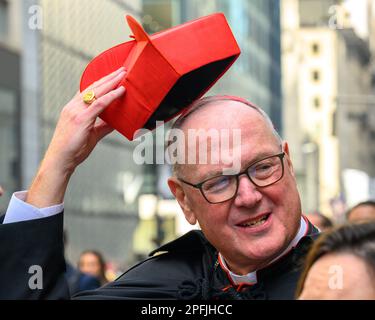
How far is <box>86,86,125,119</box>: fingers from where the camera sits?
2.47m

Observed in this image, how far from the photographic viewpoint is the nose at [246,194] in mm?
2549

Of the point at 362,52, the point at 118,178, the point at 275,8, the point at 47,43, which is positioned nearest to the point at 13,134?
the point at 47,43

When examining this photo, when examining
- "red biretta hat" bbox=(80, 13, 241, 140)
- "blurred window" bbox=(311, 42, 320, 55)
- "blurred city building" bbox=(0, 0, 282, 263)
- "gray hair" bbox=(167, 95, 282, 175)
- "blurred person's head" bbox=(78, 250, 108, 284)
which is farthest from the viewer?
"blurred window" bbox=(311, 42, 320, 55)

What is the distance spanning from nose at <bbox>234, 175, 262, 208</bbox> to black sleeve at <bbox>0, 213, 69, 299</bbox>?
1.43 feet

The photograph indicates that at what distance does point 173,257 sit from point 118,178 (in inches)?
1627

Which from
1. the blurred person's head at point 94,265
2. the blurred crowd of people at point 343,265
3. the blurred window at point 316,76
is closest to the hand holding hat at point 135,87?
the blurred crowd of people at point 343,265

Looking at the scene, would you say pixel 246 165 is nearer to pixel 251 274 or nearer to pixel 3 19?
pixel 251 274

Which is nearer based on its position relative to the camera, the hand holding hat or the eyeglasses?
the hand holding hat

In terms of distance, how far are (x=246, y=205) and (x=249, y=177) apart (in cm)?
7

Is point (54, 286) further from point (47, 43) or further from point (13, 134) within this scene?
point (47, 43)

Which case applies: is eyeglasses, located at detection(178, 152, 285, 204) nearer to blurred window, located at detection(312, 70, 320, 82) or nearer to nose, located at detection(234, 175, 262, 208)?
nose, located at detection(234, 175, 262, 208)

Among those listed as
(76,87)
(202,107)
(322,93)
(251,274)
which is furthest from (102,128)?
(322,93)

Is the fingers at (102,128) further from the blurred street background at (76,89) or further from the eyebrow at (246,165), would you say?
the blurred street background at (76,89)

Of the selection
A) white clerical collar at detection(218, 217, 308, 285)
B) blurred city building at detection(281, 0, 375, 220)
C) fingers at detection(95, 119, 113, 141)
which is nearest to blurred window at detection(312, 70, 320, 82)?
blurred city building at detection(281, 0, 375, 220)
